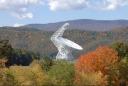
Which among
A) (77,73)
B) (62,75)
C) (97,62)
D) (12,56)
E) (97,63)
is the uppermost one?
(62,75)

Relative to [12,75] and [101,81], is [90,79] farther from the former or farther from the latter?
[12,75]

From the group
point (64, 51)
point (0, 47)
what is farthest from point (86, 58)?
point (64, 51)

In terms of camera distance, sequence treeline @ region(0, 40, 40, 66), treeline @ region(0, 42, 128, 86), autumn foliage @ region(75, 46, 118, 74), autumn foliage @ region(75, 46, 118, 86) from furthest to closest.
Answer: treeline @ region(0, 40, 40, 66)
autumn foliage @ region(75, 46, 118, 74)
autumn foliage @ region(75, 46, 118, 86)
treeline @ region(0, 42, 128, 86)

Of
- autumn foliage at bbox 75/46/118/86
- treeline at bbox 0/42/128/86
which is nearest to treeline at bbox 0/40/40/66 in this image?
treeline at bbox 0/42/128/86

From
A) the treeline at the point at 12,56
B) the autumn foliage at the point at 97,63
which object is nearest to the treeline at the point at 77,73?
the autumn foliage at the point at 97,63

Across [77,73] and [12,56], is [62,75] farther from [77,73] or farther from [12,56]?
[12,56]

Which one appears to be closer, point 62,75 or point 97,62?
point 62,75

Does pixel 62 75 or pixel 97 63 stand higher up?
pixel 62 75

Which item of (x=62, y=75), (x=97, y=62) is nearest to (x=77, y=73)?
(x=62, y=75)

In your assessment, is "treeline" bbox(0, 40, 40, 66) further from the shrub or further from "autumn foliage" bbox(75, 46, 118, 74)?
the shrub

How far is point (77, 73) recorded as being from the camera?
6612cm

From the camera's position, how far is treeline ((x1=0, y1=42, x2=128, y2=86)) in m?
56.8

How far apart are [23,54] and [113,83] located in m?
89.4

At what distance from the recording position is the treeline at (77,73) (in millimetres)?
56812
